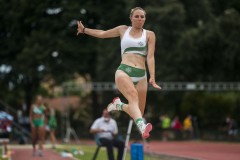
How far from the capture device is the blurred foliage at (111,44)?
46.9 metres

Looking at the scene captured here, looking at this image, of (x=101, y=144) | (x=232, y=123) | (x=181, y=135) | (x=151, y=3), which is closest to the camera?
(x=101, y=144)

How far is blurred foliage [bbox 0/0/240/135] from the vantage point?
46.9 m

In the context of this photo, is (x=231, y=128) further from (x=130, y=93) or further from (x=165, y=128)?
(x=130, y=93)

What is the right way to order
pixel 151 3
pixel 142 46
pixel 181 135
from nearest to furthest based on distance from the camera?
1. pixel 142 46
2. pixel 181 135
3. pixel 151 3

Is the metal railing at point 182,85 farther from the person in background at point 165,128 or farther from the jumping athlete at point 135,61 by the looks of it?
the jumping athlete at point 135,61

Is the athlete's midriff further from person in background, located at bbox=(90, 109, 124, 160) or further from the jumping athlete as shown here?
person in background, located at bbox=(90, 109, 124, 160)

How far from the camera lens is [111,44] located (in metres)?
48.6

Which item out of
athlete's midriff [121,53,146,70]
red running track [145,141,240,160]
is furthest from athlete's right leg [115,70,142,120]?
red running track [145,141,240,160]

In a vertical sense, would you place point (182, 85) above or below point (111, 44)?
below

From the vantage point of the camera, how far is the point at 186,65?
4953 cm

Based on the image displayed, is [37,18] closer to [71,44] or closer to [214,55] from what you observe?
[71,44]

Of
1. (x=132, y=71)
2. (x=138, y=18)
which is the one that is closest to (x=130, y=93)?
(x=132, y=71)

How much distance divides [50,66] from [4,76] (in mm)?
6298

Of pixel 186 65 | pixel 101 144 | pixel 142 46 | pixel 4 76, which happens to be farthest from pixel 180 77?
pixel 142 46
